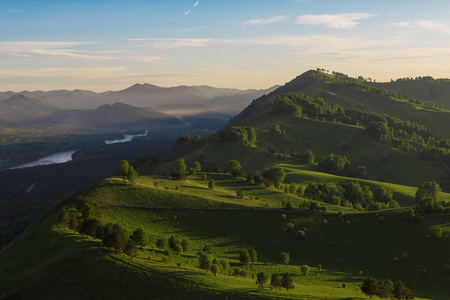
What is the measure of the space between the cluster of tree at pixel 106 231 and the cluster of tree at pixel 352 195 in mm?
93031

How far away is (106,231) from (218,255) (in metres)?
27.6

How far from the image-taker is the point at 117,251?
5712cm

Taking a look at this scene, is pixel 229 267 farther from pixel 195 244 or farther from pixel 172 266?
pixel 195 244

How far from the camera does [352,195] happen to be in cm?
14625

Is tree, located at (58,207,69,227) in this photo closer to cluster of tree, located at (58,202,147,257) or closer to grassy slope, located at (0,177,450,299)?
cluster of tree, located at (58,202,147,257)

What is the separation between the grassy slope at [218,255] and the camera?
49938mm

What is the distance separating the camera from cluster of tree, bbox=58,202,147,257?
5631 cm

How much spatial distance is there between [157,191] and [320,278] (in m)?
56.3

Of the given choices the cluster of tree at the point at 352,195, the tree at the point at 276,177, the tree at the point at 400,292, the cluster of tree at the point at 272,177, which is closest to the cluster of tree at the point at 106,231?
the tree at the point at 400,292

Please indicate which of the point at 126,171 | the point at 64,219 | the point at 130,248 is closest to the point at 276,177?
the point at 126,171

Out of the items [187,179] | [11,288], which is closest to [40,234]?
[11,288]

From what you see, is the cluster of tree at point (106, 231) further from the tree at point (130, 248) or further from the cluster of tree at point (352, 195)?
the cluster of tree at point (352, 195)

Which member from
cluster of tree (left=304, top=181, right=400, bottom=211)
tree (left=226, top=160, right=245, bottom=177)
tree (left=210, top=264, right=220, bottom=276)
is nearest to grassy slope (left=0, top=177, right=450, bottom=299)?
tree (left=210, top=264, right=220, bottom=276)

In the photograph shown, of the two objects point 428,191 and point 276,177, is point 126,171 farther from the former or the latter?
point 428,191
